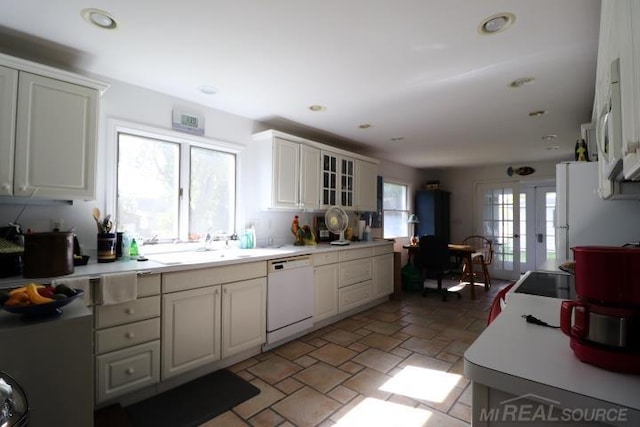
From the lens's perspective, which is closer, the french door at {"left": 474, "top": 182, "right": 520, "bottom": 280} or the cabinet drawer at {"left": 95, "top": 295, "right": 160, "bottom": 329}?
the cabinet drawer at {"left": 95, "top": 295, "right": 160, "bottom": 329}

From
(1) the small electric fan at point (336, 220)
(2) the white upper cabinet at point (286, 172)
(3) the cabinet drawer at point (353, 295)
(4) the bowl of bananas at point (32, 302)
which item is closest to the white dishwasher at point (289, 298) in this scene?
(3) the cabinet drawer at point (353, 295)

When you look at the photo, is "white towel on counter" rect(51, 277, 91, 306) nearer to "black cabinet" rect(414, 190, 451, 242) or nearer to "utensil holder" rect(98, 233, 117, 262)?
"utensil holder" rect(98, 233, 117, 262)

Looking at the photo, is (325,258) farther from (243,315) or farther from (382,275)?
(382,275)

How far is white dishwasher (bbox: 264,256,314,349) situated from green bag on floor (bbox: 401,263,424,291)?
2.51 metres

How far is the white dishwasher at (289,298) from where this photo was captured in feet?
9.27

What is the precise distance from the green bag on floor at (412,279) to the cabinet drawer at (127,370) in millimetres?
4047

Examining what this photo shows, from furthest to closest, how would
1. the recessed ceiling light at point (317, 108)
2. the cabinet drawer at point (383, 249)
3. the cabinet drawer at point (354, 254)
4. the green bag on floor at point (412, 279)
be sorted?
the green bag on floor at point (412, 279) → the cabinet drawer at point (383, 249) → the cabinet drawer at point (354, 254) → the recessed ceiling light at point (317, 108)

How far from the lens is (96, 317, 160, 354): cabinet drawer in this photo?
6.12 feet

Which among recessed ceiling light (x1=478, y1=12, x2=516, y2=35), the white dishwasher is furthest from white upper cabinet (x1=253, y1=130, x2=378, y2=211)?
recessed ceiling light (x1=478, y1=12, x2=516, y2=35)

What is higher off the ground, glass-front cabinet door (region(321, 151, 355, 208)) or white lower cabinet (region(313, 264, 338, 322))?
glass-front cabinet door (region(321, 151, 355, 208))

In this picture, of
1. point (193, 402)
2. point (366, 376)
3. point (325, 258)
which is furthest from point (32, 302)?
point (325, 258)

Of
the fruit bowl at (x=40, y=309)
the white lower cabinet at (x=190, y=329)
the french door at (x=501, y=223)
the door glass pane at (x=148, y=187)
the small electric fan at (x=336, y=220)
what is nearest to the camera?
the fruit bowl at (x=40, y=309)

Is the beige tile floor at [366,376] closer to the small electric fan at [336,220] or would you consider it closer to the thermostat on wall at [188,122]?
the small electric fan at [336,220]

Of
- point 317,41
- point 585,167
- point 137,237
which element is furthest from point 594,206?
point 137,237
